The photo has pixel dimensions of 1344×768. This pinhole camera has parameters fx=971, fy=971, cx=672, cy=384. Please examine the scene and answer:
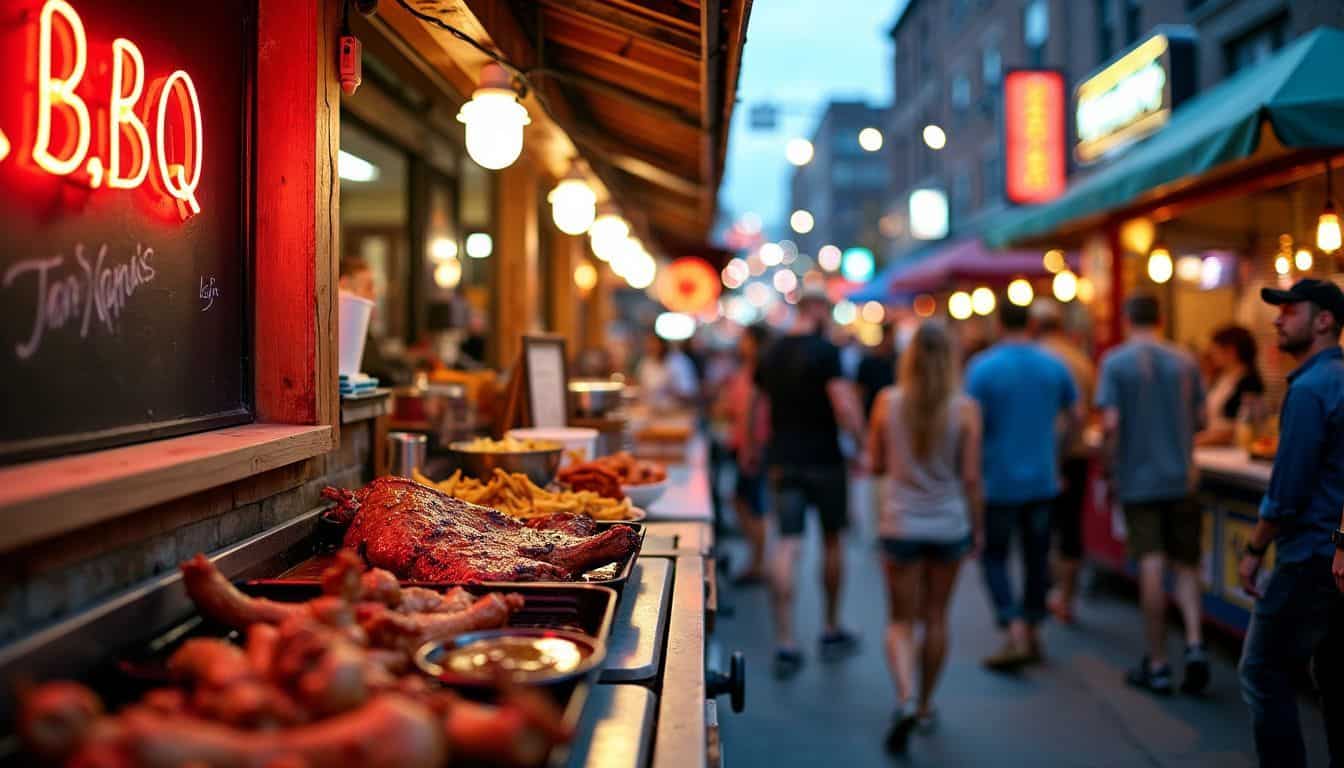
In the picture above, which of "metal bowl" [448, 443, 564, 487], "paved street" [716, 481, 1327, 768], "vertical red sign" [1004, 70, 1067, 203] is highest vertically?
"vertical red sign" [1004, 70, 1067, 203]

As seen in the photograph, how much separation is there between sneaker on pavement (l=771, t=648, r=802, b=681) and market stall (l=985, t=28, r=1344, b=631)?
2.68 meters

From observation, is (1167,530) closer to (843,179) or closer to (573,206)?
(573,206)

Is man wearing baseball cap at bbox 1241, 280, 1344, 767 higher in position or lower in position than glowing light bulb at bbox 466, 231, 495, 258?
lower

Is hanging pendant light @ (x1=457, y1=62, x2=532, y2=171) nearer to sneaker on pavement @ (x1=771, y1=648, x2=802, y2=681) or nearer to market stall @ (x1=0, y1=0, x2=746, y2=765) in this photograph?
market stall @ (x1=0, y1=0, x2=746, y2=765)

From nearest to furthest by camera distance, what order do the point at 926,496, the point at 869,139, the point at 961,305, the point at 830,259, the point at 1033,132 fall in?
the point at 926,496 < the point at 869,139 < the point at 1033,132 < the point at 961,305 < the point at 830,259

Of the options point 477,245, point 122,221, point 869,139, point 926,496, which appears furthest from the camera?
point 477,245

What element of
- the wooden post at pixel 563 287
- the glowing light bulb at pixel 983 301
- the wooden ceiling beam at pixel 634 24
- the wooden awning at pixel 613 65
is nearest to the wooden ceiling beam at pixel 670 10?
the wooden awning at pixel 613 65

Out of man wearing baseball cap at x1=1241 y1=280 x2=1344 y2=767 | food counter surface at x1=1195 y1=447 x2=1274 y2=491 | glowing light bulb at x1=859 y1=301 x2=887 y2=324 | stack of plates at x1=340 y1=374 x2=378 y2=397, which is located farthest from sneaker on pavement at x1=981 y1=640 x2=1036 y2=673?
glowing light bulb at x1=859 y1=301 x2=887 y2=324

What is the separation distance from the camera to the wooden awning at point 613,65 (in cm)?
407

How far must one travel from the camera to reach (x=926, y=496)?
5.46m

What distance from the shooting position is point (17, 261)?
1.85m

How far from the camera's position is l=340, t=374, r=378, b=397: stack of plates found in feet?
11.7

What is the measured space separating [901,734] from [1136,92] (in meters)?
7.49

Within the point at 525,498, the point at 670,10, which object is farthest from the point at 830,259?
the point at 525,498
